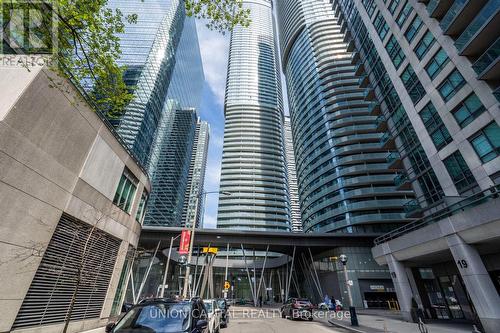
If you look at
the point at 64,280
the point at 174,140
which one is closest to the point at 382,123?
the point at 64,280

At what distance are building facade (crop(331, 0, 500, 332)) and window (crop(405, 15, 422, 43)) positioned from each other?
11 cm

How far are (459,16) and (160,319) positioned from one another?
1114 inches

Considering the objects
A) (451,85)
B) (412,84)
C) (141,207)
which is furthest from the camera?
(412,84)

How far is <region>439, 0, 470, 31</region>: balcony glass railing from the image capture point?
1875 centimetres

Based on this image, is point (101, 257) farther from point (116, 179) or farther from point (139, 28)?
point (139, 28)

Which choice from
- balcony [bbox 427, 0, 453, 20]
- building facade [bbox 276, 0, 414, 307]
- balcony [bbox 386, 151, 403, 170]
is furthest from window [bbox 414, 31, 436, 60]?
balcony [bbox 386, 151, 403, 170]

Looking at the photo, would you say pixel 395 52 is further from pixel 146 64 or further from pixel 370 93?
pixel 146 64

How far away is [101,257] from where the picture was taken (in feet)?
46.9

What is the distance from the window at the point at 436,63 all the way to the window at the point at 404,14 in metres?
6.92

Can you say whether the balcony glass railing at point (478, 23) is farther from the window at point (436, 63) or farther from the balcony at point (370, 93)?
the balcony at point (370, 93)

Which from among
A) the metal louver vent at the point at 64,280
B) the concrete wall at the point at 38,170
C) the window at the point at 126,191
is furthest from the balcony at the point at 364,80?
the metal louver vent at the point at 64,280

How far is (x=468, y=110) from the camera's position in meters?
18.9

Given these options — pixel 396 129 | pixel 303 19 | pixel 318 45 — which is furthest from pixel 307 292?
pixel 303 19

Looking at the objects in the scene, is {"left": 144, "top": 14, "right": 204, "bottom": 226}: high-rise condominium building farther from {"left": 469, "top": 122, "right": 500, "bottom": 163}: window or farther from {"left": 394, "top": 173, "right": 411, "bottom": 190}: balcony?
{"left": 469, "top": 122, "right": 500, "bottom": 163}: window
